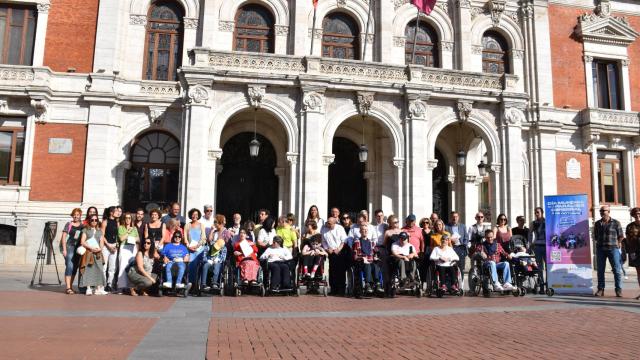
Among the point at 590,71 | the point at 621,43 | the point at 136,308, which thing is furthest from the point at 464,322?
the point at 621,43

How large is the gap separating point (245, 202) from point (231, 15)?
8164 millimetres

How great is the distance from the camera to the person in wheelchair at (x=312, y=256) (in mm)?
11109

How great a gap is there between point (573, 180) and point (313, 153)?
46.0ft

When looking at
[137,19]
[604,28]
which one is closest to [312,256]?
[137,19]

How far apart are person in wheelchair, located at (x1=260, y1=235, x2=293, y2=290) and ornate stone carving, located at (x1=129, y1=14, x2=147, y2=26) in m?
14.2

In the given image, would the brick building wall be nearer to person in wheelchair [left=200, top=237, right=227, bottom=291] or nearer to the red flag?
person in wheelchair [left=200, top=237, right=227, bottom=291]

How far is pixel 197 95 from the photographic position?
1678 centimetres

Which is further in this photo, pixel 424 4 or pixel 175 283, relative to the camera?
pixel 424 4

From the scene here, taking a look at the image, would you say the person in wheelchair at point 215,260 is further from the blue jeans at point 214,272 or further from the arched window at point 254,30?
the arched window at point 254,30

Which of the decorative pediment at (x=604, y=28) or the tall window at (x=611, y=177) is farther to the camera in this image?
the decorative pediment at (x=604, y=28)

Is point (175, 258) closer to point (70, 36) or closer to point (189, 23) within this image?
point (189, 23)

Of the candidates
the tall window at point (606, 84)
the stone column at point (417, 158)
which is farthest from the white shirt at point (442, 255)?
the tall window at point (606, 84)

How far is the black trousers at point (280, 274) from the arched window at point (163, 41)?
12.8 meters

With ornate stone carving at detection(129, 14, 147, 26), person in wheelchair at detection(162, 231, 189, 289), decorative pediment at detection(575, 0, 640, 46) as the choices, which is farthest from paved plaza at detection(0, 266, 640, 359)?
decorative pediment at detection(575, 0, 640, 46)
